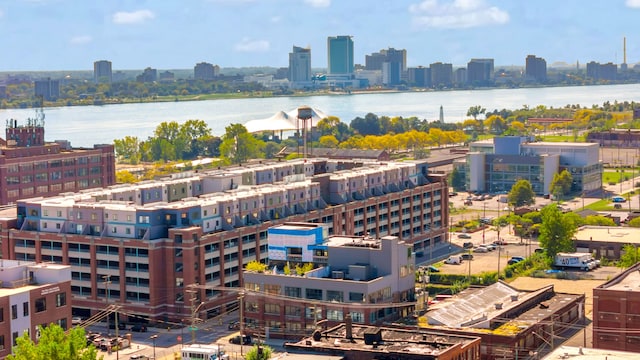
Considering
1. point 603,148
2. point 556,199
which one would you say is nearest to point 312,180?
point 556,199

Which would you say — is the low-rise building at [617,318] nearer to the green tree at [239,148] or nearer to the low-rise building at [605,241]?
the low-rise building at [605,241]

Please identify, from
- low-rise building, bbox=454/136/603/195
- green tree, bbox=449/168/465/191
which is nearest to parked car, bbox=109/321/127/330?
low-rise building, bbox=454/136/603/195

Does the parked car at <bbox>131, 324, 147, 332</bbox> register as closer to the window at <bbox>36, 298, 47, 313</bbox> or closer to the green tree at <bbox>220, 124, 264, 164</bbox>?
the window at <bbox>36, 298, 47, 313</bbox>

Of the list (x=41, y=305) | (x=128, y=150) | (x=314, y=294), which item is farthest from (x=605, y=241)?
(x=128, y=150)

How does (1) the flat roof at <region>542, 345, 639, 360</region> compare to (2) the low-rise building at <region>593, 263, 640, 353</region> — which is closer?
(1) the flat roof at <region>542, 345, 639, 360</region>

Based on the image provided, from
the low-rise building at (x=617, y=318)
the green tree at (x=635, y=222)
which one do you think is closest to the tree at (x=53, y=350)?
the low-rise building at (x=617, y=318)

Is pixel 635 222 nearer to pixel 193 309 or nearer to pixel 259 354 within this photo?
pixel 193 309
